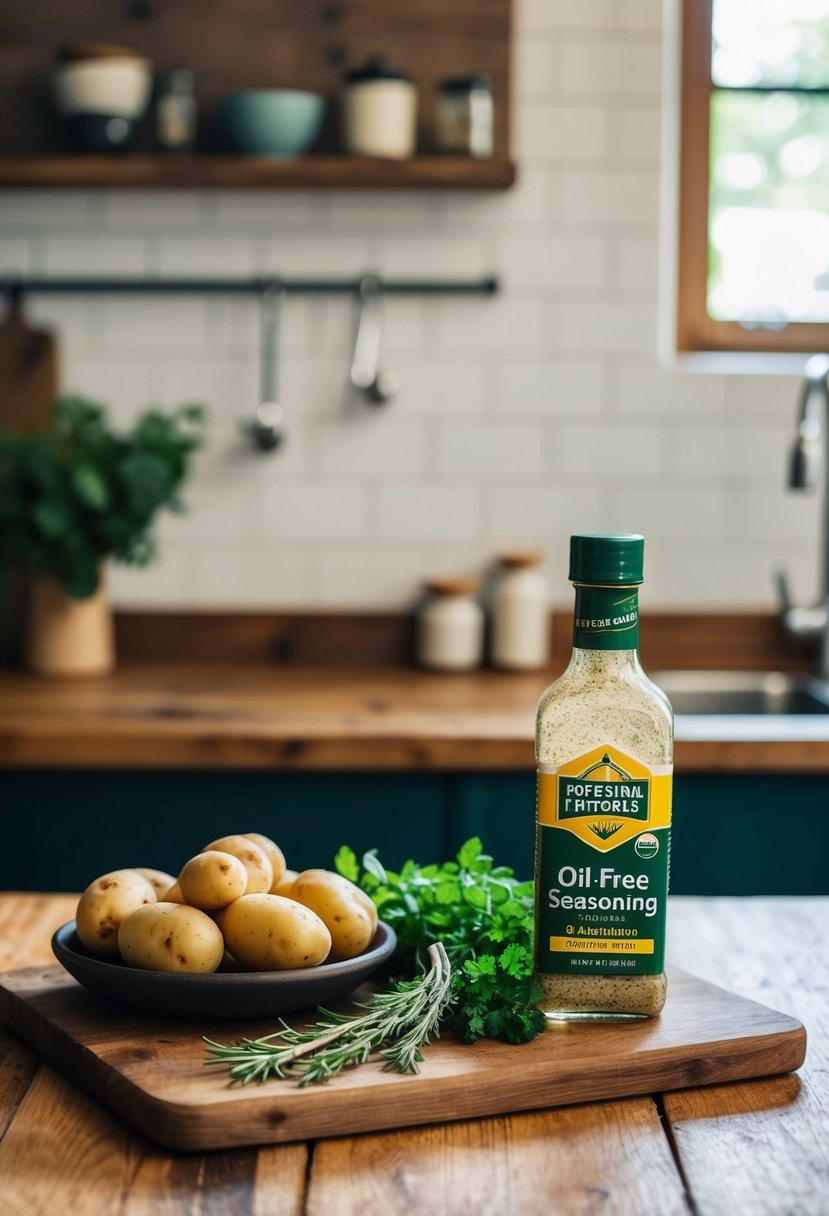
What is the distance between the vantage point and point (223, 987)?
0.94m

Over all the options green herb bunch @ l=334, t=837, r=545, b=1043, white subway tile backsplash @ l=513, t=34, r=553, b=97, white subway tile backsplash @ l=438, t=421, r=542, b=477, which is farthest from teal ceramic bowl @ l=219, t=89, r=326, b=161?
green herb bunch @ l=334, t=837, r=545, b=1043

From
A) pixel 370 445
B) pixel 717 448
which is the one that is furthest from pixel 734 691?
pixel 370 445

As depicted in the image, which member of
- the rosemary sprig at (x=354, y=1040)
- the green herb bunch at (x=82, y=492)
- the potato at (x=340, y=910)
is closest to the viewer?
the rosemary sprig at (x=354, y=1040)

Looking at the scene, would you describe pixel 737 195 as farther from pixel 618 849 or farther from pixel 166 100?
pixel 618 849

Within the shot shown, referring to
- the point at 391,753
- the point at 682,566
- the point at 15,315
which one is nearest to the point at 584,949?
the point at 391,753

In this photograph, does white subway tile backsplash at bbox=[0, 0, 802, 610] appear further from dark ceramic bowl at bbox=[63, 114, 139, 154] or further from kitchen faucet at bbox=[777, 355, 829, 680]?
dark ceramic bowl at bbox=[63, 114, 139, 154]

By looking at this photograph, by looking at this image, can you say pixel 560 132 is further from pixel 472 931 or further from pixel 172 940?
pixel 172 940

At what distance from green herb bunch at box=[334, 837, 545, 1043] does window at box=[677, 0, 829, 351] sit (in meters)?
2.01

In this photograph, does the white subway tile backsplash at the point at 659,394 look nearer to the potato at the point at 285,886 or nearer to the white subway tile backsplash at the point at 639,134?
the white subway tile backsplash at the point at 639,134

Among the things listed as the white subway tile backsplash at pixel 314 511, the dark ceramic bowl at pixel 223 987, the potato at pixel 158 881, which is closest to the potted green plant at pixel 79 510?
the white subway tile backsplash at pixel 314 511

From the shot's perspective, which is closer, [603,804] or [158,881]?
[603,804]

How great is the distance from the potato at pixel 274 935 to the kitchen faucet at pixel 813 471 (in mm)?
1814

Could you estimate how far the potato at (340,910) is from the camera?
1.00m

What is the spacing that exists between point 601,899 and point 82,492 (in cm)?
173
